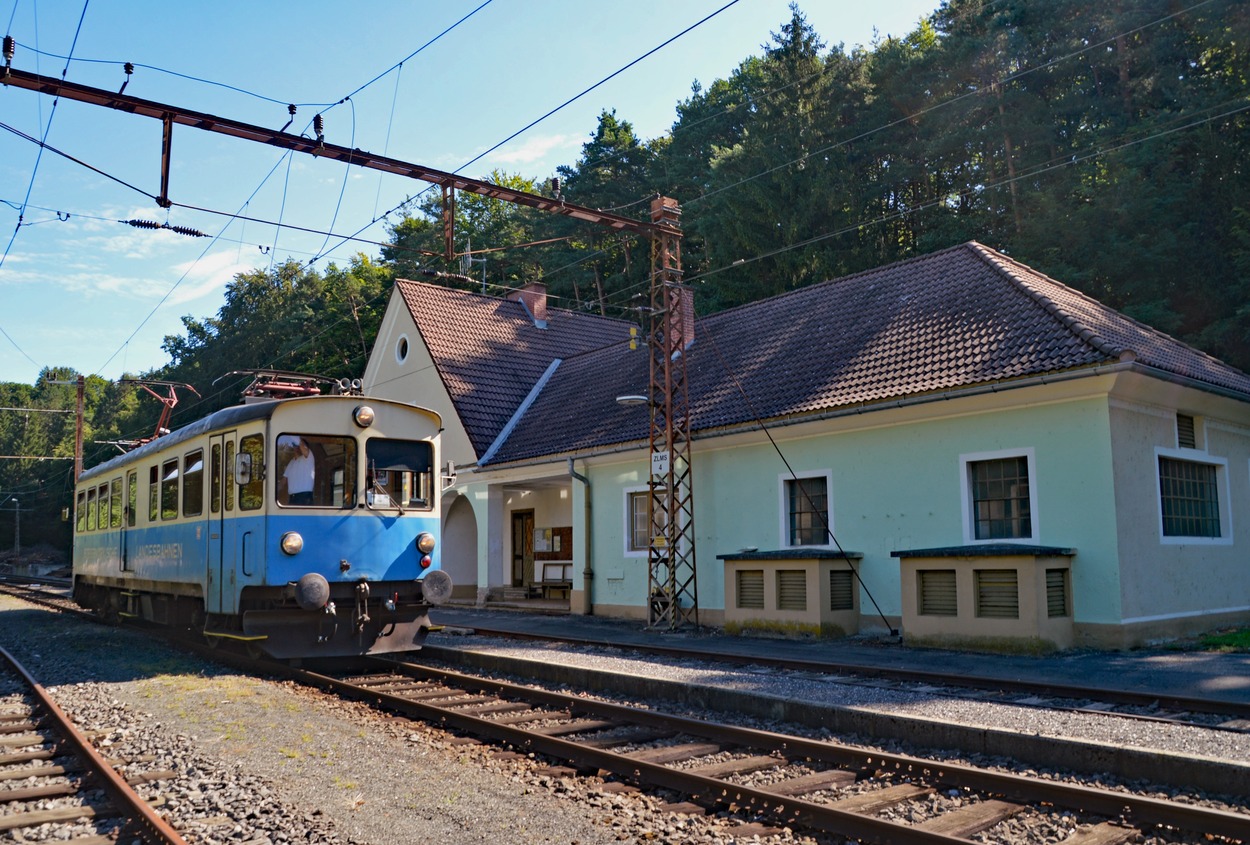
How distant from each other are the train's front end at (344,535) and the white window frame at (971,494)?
24.3 ft

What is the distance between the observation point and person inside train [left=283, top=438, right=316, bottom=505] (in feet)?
38.9

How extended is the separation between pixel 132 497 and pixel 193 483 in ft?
12.1

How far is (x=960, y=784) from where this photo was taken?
6.55 metres

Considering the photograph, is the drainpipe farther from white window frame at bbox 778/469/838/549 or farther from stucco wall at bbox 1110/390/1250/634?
stucco wall at bbox 1110/390/1250/634

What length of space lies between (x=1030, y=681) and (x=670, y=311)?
932cm

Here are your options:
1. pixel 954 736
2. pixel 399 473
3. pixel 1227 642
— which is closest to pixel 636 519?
pixel 399 473

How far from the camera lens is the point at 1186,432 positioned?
49.9 feet

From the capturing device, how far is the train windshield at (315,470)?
39.0ft

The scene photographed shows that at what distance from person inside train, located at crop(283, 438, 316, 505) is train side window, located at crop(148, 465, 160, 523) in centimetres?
432

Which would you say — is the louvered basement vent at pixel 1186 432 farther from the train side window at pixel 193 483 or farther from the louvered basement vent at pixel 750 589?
the train side window at pixel 193 483

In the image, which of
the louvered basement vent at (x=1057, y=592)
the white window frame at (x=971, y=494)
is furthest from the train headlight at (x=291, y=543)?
the louvered basement vent at (x=1057, y=592)

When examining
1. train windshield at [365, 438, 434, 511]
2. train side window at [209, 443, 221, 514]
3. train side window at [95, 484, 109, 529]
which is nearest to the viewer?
train windshield at [365, 438, 434, 511]

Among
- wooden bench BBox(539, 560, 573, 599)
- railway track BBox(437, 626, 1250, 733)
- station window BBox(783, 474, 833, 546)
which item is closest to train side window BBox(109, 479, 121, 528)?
wooden bench BBox(539, 560, 573, 599)

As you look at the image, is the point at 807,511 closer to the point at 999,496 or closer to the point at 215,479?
the point at 999,496
